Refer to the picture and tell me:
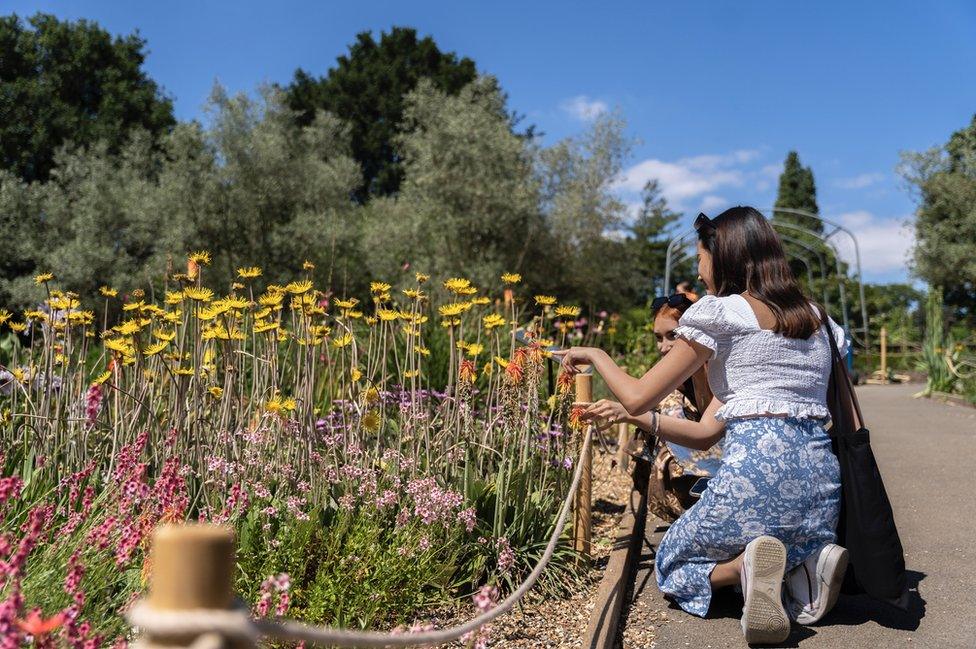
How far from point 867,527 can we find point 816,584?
26 centimetres

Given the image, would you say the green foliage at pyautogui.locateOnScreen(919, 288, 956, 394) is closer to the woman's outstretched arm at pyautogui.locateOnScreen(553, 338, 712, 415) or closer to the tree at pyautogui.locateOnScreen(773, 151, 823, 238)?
the woman's outstretched arm at pyautogui.locateOnScreen(553, 338, 712, 415)

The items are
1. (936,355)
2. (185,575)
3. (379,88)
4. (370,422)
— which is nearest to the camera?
(185,575)

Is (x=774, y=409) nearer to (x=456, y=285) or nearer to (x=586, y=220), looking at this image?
(x=456, y=285)

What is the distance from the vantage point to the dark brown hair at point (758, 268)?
2822 millimetres

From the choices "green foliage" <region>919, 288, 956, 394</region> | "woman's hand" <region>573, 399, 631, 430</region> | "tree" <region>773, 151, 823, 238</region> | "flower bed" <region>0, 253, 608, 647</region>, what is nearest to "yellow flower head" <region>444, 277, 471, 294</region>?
"flower bed" <region>0, 253, 608, 647</region>

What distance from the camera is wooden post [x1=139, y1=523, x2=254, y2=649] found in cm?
89

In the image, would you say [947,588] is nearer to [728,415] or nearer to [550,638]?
[728,415]

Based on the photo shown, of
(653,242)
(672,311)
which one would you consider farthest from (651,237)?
(672,311)

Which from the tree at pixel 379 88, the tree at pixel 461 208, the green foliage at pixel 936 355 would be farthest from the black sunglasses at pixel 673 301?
the tree at pixel 379 88

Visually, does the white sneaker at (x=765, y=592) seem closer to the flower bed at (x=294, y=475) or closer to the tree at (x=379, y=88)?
the flower bed at (x=294, y=475)

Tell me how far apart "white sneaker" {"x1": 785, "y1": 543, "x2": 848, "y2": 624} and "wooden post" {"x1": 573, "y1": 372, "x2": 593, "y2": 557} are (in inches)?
31.3

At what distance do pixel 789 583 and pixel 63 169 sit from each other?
23.6 metres

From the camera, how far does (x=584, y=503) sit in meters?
3.33

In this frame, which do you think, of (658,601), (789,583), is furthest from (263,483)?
(789,583)
